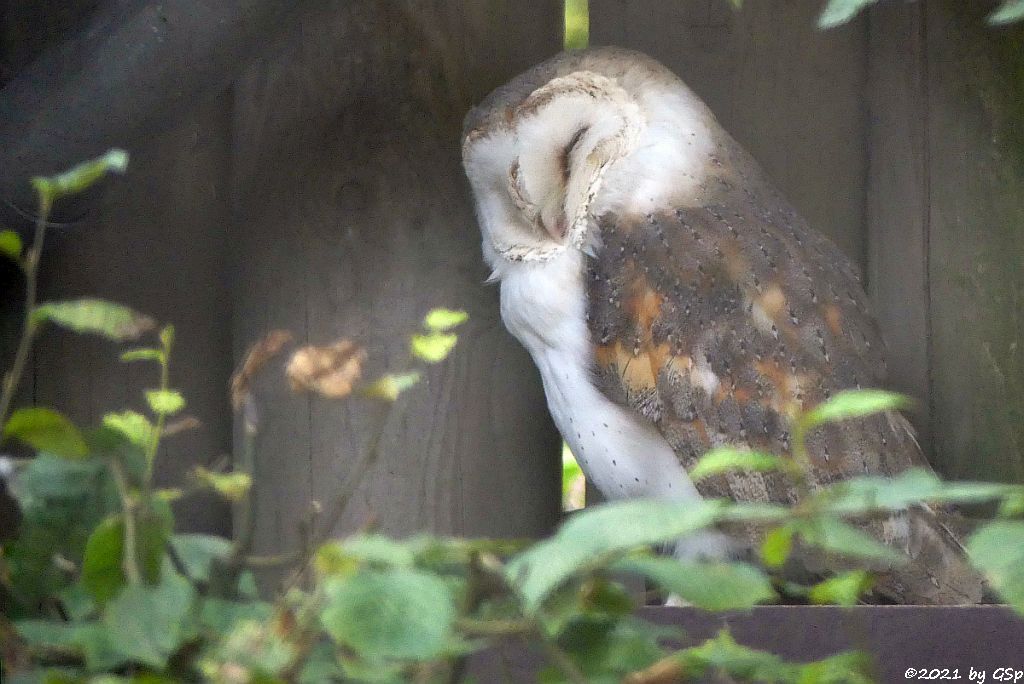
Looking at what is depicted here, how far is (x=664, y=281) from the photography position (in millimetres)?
1690

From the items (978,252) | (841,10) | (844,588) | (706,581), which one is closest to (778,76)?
(978,252)

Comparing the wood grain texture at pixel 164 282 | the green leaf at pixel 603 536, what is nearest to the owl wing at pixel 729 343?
the wood grain texture at pixel 164 282

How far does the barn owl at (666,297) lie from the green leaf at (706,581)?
3.33 ft

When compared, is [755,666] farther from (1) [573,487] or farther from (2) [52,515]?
(1) [573,487]

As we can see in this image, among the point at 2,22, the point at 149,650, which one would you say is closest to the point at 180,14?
the point at 2,22

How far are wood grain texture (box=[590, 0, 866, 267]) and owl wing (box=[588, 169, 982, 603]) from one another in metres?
0.32

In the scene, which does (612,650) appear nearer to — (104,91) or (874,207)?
(104,91)

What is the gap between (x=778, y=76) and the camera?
2.04 m

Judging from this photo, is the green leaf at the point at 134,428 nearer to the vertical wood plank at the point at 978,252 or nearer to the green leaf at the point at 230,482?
the green leaf at the point at 230,482

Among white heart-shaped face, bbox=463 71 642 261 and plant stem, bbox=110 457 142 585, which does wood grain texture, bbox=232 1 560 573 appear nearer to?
white heart-shaped face, bbox=463 71 642 261

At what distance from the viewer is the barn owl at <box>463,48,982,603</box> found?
5.43 feet

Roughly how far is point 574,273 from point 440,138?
0.29 m

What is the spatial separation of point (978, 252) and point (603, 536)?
64.4 inches

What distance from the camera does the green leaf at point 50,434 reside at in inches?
25.2
